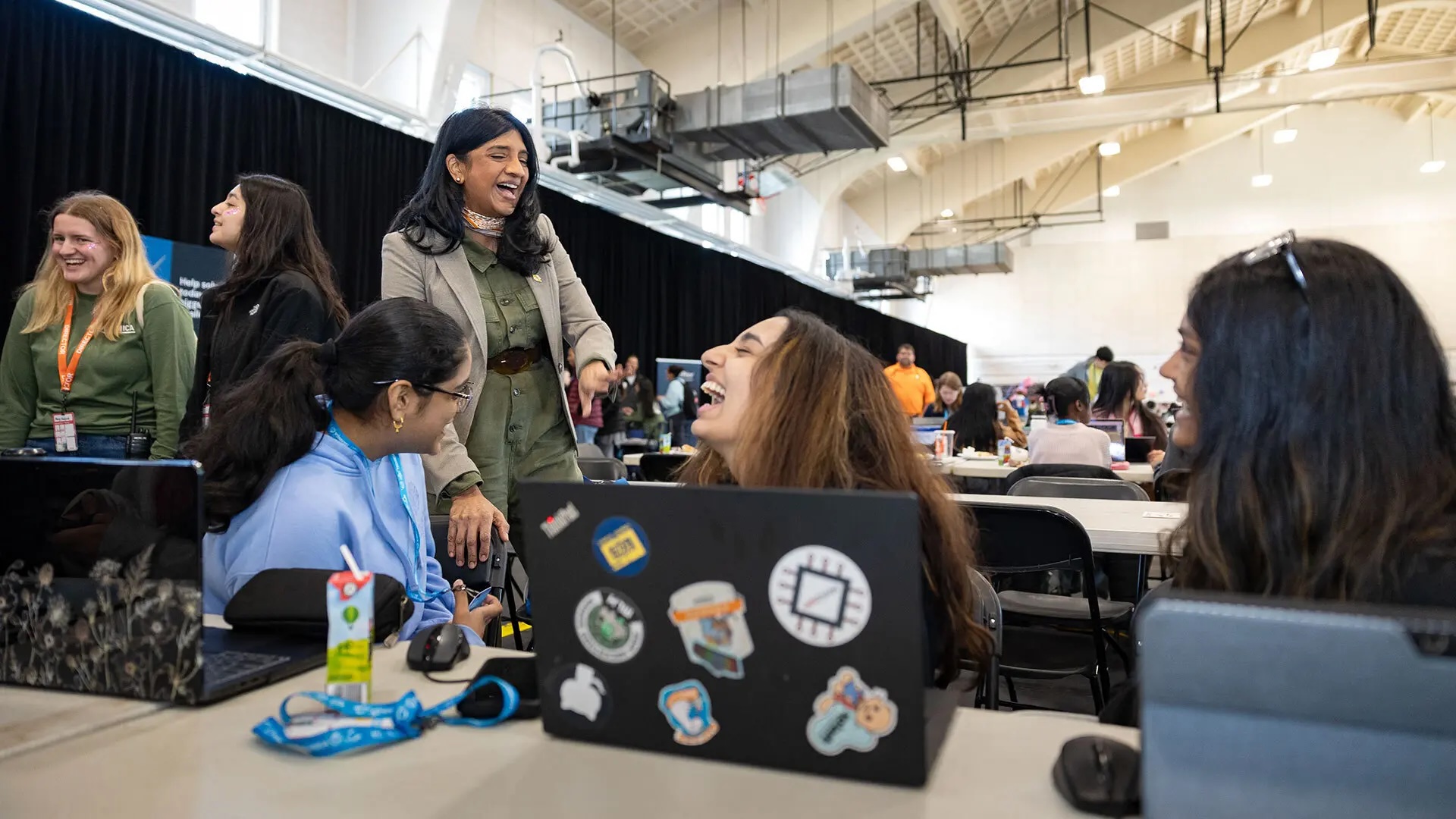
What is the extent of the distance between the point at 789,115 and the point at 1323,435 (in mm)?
6218

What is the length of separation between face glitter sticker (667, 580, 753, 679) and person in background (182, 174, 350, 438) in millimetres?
1514

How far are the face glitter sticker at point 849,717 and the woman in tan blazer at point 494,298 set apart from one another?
1.18 m

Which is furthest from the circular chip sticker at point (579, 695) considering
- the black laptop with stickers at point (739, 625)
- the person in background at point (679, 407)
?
the person in background at point (679, 407)

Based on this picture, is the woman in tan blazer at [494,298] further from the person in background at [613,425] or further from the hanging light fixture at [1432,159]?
the hanging light fixture at [1432,159]

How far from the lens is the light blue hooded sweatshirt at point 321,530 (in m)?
1.28

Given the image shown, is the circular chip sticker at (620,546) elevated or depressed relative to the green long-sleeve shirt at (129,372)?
depressed

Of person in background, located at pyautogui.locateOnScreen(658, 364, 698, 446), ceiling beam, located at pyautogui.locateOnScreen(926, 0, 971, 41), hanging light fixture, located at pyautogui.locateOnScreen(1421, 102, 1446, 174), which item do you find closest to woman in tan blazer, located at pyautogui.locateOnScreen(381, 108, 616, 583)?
person in background, located at pyautogui.locateOnScreen(658, 364, 698, 446)

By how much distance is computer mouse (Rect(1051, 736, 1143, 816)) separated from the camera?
0.63m

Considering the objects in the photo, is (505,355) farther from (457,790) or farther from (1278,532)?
(1278,532)

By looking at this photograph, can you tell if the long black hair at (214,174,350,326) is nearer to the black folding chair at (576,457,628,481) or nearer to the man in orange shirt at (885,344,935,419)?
the black folding chair at (576,457,628,481)

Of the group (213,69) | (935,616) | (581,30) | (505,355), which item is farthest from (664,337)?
(935,616)

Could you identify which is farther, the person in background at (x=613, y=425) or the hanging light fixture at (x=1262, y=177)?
the hanging light fixture at (x=1262, y=177)

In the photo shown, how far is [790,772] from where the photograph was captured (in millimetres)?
699

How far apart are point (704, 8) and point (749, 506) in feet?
29.8
